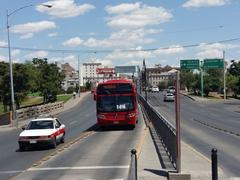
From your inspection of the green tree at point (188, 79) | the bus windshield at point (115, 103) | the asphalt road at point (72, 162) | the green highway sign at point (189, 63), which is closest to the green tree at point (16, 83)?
the bus windshield at point (115, 103)

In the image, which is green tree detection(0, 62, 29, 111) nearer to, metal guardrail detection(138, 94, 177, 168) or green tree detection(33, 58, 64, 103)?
green tree detection(33, 58, 64, 103)

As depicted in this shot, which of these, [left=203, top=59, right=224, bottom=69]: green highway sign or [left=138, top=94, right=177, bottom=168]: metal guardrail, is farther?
[left=203, top=59, right=224, bottom=69]: green highway sign

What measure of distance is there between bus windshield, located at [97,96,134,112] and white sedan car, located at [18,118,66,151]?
9310 millimetres

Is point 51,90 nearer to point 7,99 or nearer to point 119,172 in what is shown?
point 7,99

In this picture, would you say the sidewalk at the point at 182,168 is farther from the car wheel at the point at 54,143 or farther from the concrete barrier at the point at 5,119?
the concrete barrier at the point at 5,119

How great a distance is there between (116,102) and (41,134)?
11.9 meters

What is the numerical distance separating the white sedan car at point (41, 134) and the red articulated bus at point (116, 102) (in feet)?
30.5

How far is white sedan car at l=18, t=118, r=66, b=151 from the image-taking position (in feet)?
81.4

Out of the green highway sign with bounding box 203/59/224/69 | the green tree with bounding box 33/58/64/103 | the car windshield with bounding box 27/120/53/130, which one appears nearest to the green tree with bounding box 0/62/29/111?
the green tree with bounding box 33/58/64/103

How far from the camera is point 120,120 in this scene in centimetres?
3653

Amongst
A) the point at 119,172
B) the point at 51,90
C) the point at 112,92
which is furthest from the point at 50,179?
the point at 51,90

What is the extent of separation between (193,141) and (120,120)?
876 cm

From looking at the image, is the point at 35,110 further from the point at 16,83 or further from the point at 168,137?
the point at 168,137

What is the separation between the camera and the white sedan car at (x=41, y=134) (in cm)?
2480
